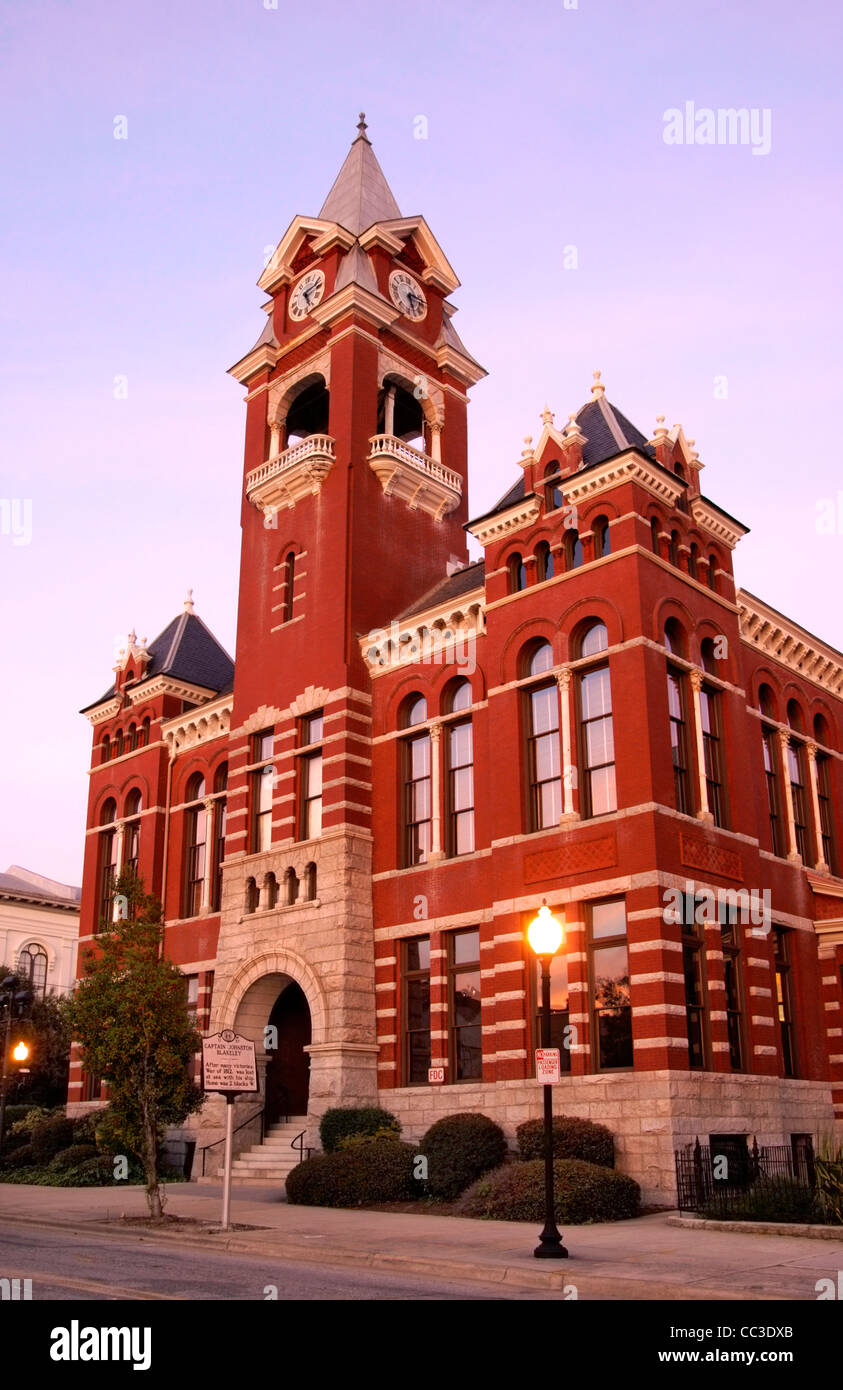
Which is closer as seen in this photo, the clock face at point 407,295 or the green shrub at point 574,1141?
the green shrub at point 574,1141

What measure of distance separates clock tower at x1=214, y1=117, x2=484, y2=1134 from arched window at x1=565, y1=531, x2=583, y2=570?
7516 millimetres

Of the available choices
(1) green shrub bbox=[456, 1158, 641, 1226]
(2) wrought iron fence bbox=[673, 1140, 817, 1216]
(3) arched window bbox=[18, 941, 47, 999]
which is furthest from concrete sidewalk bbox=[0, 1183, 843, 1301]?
(3) arched window bbox=[18, 941, 47, 999]

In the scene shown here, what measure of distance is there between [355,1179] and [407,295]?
27815 millimetres

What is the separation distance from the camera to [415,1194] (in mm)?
24359

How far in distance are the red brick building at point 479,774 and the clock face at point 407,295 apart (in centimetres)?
12

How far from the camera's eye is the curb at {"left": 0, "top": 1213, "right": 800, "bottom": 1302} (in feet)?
41.3

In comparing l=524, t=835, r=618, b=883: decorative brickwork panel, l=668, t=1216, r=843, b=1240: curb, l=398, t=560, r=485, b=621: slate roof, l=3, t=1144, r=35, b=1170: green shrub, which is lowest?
l=3, t=1144, r=35, b=1170: green shrub

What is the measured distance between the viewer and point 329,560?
1371 inches

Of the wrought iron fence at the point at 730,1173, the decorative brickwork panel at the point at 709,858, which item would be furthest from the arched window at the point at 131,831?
the wrought iron fence at the point at 730,1173

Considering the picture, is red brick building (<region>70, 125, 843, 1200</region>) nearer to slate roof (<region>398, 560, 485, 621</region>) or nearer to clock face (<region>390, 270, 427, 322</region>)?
clock face (<region>390, 270, 427, 322</region>)

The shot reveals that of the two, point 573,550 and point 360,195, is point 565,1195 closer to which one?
point 573,550

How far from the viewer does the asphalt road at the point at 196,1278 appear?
1228cm

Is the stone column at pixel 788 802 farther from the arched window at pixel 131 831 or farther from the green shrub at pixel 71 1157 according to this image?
the arched window at pixel 131 831

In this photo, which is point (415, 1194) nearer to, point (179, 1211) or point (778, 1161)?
point (179, 1211)
